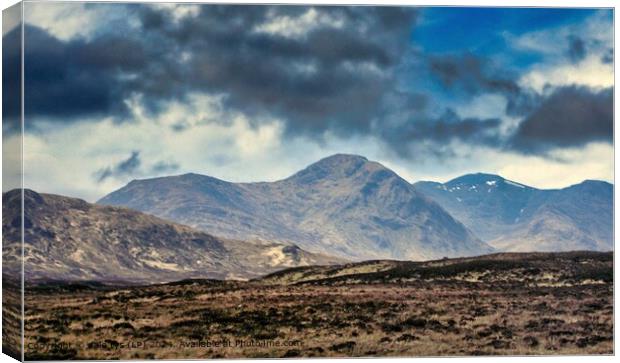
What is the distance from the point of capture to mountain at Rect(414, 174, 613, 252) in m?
73.1

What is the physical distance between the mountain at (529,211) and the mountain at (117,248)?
7950 millimetres

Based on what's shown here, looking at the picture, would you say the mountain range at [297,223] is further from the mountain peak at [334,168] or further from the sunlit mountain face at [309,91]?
the sunlit mountain face at [309,91]

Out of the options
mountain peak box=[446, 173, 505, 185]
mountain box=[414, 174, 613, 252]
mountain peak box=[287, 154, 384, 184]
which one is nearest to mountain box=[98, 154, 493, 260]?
mountain peak box=[287, 154, 384, 184]

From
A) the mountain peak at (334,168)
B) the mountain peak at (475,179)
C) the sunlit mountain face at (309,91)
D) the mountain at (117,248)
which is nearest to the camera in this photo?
the mountain at (117,248)

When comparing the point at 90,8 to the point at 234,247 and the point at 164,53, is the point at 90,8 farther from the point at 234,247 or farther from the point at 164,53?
the point at 234,247

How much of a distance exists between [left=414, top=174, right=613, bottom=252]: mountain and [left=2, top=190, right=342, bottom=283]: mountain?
795 centimetres

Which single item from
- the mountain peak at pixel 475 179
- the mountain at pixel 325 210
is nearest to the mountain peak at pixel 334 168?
the mountain at pixel 325 210

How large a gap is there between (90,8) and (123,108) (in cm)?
478

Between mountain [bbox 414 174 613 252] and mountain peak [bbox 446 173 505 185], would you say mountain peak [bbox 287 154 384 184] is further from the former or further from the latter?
mountain peak [bbox 446 173 505 185]

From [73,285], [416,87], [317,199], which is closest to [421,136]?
[416,87]

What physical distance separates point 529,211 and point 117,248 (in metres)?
21.3

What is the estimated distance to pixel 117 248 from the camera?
7962 cm

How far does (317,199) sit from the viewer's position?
83500 mm

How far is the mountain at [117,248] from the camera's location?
6638 cm
